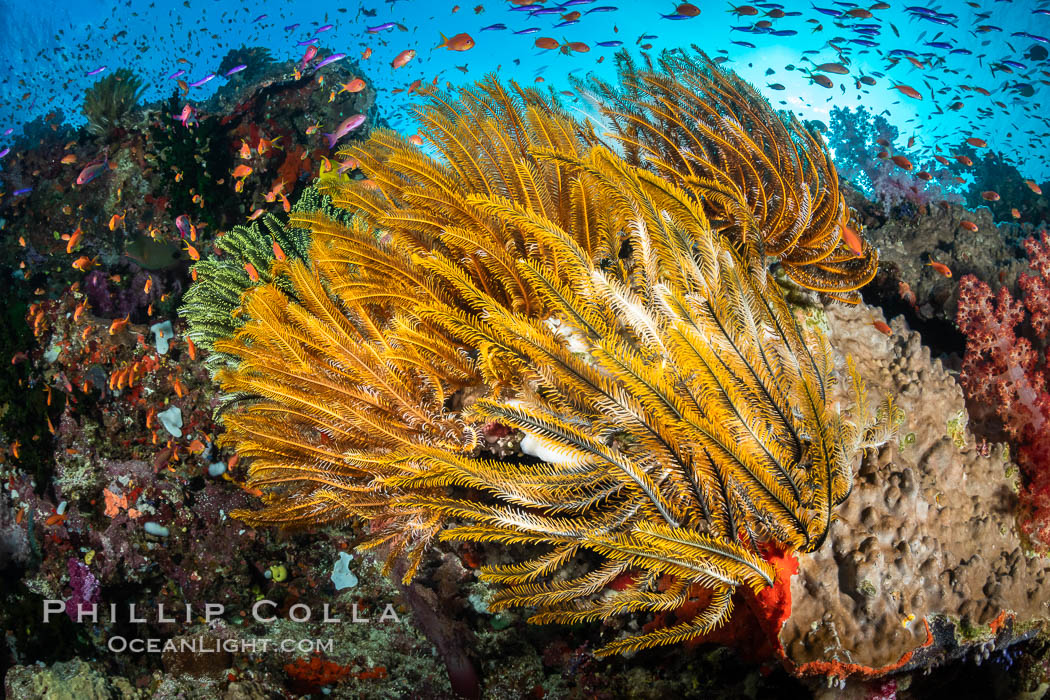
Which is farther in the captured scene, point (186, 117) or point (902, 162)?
point (186, 117)

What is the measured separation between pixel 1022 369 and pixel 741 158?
3152mm

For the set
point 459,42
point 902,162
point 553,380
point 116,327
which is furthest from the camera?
point 459,42

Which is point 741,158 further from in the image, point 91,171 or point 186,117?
point 91,171

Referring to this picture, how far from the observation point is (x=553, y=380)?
2217 millimetres

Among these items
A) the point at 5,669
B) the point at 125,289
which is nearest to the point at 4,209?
the point at 125,289

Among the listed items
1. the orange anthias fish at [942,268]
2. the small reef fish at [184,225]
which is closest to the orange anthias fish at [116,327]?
the small reef fish at [184,225]

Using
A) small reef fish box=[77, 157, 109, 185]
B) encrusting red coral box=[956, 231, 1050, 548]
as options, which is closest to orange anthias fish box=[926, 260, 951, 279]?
encrusting red coral box=[956, 231, 1050, 548]

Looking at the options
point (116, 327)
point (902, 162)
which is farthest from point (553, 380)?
point (902, 162)

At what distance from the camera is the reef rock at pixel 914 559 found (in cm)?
238

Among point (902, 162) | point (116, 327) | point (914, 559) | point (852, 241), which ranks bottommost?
point (914, 559)

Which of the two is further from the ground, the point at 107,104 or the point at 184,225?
the point at 107,104

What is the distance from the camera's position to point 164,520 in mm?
4848

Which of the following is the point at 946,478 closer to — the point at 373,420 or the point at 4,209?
the point at 373,420

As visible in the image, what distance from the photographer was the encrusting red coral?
10.9 feet
